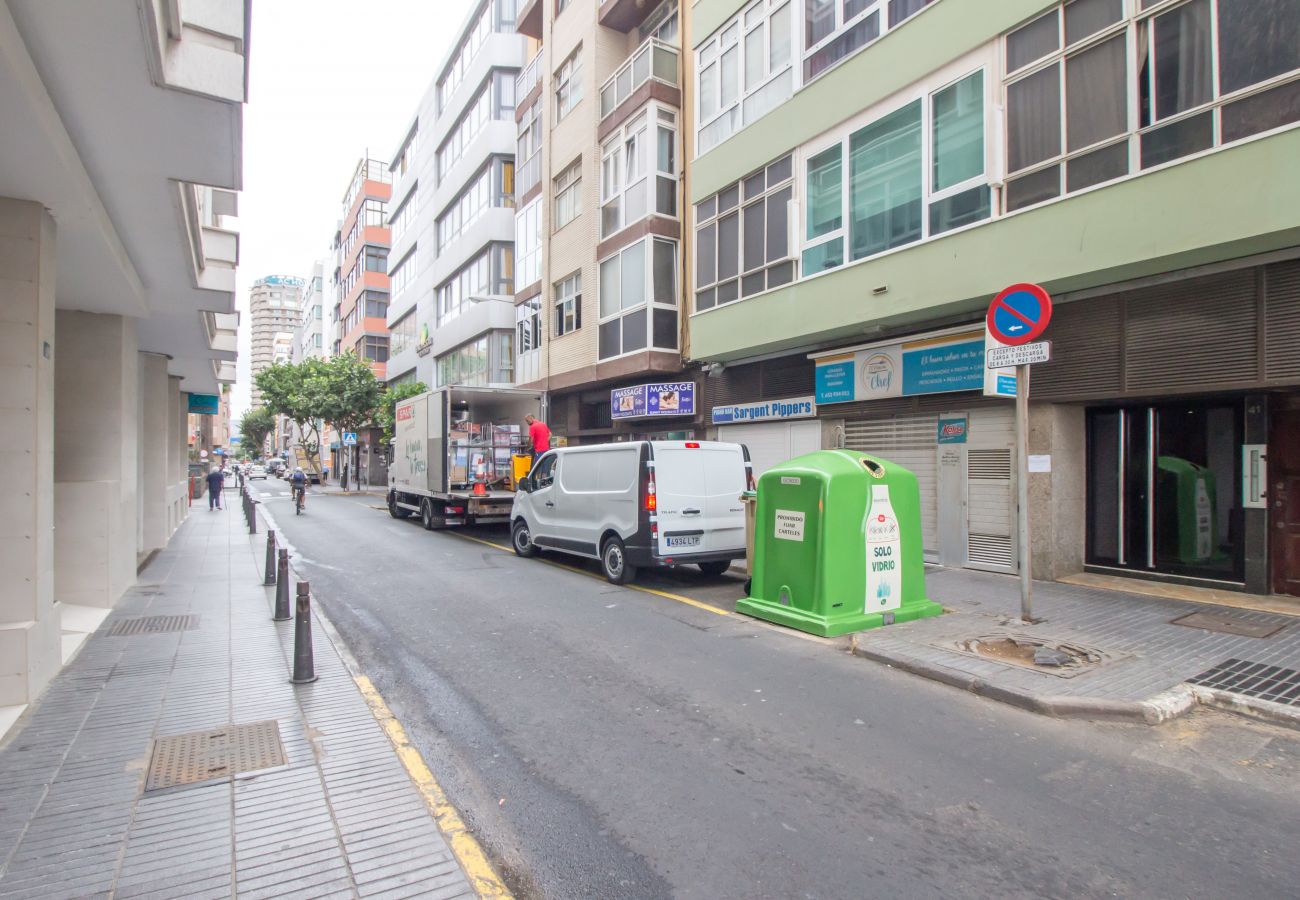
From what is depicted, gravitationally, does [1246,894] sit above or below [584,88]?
below

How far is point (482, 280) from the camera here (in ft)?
94.7

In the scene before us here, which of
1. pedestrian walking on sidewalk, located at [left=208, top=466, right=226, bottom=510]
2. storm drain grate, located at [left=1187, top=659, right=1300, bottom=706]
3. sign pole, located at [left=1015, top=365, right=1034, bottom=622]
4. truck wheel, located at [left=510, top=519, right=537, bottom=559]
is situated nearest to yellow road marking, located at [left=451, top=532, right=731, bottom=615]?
truck wheel, located at [left=510, top=519, right=537, bottom=559]

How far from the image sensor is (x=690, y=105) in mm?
17125

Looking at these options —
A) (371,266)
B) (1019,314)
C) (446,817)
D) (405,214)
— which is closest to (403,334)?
(405,214)

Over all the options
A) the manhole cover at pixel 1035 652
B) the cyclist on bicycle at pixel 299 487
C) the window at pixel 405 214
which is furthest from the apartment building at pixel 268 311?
the manhole cover at pixel 1035 652

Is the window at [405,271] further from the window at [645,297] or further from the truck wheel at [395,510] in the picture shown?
the window at [645,297]

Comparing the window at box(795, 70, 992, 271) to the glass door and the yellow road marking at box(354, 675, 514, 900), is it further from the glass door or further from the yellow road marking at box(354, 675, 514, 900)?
the yellow road marking at box(354, 675, 514, 900)

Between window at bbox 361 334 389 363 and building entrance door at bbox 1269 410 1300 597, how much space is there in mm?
50674

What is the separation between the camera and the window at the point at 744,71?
44.6ft

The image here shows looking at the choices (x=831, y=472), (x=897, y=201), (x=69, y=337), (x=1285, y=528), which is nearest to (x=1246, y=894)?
(x=831, y=472)

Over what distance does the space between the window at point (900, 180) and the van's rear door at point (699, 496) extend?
14.5 feet

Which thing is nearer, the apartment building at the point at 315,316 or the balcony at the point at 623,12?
the balcony at the point at 623,12

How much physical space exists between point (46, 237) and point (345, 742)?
4.54 meters

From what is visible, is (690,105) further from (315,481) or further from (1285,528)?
(315,481)
